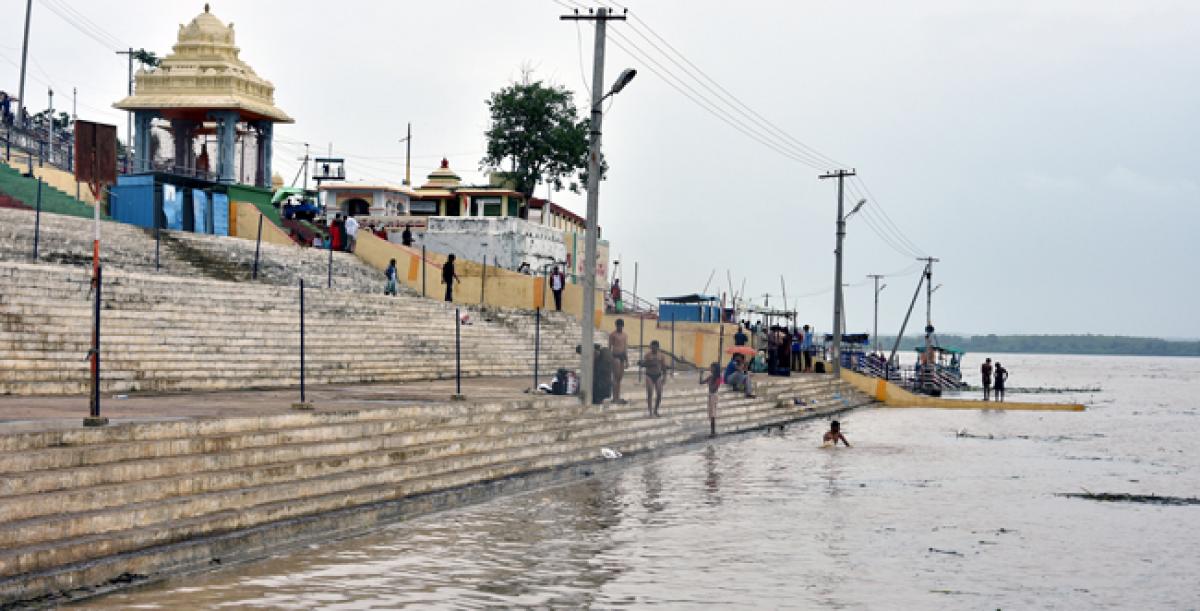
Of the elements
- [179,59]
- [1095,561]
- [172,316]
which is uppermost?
[179,59]

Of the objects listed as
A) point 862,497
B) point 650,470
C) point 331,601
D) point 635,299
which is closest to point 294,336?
point 650,470

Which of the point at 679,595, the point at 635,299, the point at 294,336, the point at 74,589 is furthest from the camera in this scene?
the point at 635,299

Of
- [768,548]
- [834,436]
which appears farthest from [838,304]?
[768,548]

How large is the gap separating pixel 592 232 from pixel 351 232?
17685 millimetres

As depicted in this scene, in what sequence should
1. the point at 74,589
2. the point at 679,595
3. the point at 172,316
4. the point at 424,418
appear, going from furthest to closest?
1. the point at 172,316
2. the point at 424,418
3. the point at 679,595
4. the point at 74,589

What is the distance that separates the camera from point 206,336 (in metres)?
22.2

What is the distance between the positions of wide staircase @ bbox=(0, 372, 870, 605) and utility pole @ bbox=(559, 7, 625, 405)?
10.2 feet

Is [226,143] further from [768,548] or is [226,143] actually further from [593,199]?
[768,548]

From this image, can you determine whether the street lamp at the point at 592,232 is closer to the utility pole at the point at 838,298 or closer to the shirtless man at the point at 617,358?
the shirtless man at the point at 617,358

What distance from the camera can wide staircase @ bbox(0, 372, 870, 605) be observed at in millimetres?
9352

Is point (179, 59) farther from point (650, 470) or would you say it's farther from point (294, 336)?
point (650, 470)

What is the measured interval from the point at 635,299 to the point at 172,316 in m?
32.6

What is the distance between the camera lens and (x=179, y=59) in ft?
147

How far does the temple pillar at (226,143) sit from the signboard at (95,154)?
30.7 metres
